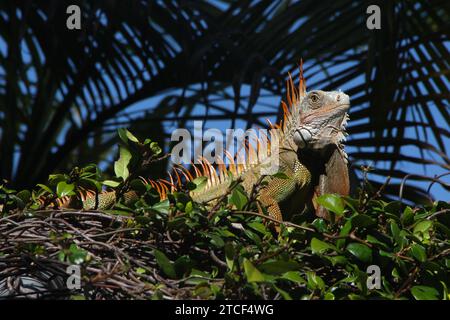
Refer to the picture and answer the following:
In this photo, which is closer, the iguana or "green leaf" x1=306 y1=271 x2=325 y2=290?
"green leaf" x1=306 y1=271 x2=325 y2=290

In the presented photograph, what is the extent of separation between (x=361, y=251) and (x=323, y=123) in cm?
149

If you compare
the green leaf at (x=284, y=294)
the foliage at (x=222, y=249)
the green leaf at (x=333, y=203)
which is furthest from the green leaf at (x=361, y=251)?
the green leaf at (x=284, y=294)

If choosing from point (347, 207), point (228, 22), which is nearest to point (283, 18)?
point (228, 22)

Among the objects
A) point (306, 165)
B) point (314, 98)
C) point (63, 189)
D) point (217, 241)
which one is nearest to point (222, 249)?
point (217, 241)

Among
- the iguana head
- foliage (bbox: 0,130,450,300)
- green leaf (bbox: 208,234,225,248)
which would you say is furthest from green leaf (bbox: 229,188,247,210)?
the iguana head

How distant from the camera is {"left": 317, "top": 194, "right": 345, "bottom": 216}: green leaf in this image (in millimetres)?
2963

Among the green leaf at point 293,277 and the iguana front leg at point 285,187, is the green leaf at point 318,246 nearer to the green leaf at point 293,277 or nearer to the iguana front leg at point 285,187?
the green leaf at point 293,277

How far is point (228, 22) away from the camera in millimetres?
6973

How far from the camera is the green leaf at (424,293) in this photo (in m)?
2.78

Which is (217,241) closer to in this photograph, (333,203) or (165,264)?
(165,264)

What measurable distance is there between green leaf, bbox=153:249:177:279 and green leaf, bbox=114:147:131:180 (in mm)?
522

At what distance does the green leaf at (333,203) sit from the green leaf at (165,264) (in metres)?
0.59

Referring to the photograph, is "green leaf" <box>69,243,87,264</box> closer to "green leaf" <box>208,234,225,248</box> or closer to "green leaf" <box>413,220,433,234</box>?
"green leaf" <box>208,234,225,248</box>

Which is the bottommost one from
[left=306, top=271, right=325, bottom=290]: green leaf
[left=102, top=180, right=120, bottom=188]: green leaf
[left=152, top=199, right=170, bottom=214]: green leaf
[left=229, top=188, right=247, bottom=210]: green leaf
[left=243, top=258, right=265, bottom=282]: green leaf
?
[left=306, top=271, right=325, bottom=290]: green leaf
